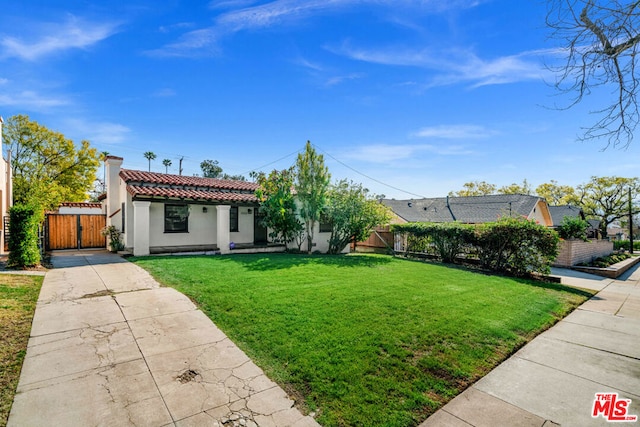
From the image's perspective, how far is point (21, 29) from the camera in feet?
24.5

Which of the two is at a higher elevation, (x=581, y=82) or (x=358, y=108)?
(x=358, y=108)

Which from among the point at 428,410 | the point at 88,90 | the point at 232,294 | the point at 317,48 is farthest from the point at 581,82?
the point at 88,90

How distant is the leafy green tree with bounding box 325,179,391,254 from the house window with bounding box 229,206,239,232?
183 inches

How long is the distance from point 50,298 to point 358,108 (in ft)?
43.6

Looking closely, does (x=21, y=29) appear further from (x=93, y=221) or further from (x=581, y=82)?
(x=581, y=82)

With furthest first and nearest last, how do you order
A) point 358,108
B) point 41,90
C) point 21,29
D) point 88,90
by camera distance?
point 358,108 → point 88,90 → point 41,90 → point 21,29

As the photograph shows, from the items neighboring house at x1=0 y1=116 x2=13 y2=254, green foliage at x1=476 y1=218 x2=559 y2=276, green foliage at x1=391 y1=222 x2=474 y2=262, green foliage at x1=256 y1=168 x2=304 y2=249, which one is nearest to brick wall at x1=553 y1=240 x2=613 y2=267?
green foliage at x1=476 y1=218 x2=559 y2=276

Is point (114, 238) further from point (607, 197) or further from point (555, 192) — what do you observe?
point (555, 192)

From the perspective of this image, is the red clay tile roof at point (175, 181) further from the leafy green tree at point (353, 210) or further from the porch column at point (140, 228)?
the leafy green tree at point (353, 210)

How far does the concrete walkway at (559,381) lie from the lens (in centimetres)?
303

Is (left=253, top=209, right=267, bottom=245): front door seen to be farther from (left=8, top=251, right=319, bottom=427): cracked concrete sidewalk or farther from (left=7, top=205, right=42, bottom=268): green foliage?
(left=8, top=251, right=319, bottom=427): cracked concrete sidewalk

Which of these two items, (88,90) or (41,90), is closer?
(41,90)

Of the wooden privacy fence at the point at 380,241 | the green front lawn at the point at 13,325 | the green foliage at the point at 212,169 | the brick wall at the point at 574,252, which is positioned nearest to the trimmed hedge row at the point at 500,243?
the wooden privacy fence at the point at 380,241

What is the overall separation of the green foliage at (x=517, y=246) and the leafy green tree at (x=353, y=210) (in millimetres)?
4682
